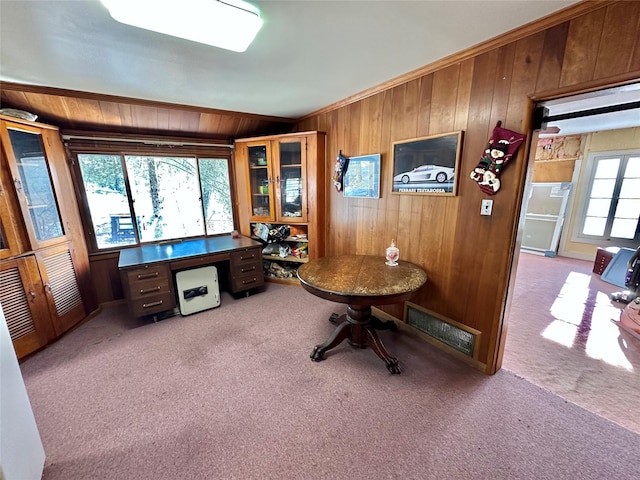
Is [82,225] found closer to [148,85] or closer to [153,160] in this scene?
[153,160]

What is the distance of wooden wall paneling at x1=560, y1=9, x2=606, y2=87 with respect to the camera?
1268 mm

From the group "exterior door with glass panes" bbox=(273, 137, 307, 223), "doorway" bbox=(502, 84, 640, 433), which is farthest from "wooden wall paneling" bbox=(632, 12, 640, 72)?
"exterior door with glass panes" bbox=(273, 137, 307, 223)

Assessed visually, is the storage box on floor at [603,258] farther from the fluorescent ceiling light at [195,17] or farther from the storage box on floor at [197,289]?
the storage box on floor at [197,289]

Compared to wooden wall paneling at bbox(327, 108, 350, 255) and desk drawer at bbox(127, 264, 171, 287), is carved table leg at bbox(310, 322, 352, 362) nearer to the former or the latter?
wooden wall paneling at bbox(327, 108, 350, 255)

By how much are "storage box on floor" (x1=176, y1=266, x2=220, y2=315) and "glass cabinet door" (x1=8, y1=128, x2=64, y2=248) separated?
1.14 m

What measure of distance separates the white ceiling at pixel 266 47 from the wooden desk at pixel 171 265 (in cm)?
157

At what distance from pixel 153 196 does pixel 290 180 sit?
5.69ft

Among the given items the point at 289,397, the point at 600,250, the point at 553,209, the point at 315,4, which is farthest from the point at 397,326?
the point at 553,209

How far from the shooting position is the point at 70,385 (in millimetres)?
1839

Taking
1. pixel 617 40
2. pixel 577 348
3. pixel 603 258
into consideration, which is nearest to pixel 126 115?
pixel 617 40

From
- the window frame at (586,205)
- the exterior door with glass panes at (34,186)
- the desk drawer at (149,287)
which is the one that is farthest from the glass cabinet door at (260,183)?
the window frame at (586,205)

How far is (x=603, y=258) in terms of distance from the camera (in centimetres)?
392

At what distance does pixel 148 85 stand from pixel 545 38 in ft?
9.14

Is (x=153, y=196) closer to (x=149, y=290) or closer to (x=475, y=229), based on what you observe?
(x=149, y=290)
